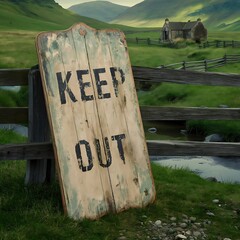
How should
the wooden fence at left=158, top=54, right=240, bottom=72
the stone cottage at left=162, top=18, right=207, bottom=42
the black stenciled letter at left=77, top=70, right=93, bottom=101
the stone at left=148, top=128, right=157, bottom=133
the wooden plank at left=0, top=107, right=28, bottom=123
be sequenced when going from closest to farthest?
the black stenciled letter at left=77, top=70, right=93, bottom=101
the wooden plank at left=0, top=107, right=28, bottom=123
the stone at left=148, top=128, right=157, bottom=133
the wooden fence at left=158, top=54, right=240, bottom=72
the stone cottage at left=162, top=18, right=207, bottom=42

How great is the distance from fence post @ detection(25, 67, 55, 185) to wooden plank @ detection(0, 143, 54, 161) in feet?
1.56

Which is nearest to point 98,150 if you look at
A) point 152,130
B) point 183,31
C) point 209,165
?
point 209,165

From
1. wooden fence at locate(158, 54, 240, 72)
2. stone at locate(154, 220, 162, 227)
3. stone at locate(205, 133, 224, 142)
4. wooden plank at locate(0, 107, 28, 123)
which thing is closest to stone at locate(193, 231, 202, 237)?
stone at locate(154, 220, 162, 227)

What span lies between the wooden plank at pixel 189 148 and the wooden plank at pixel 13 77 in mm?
2156

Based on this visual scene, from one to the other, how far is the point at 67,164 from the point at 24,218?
0.89 meters

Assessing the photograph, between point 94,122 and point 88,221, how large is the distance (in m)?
1.38

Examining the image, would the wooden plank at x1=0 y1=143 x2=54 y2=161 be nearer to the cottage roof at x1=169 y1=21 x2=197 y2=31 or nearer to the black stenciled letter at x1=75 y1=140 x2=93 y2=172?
the black stenciled letter at x1=75 y1=140 x2=93 y2=172

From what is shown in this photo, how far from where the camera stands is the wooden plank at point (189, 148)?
6.67 m

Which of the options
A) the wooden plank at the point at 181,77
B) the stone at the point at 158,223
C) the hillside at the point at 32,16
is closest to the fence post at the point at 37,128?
the wooden plank at the point at 181,77

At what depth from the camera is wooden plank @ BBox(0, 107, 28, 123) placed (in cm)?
659

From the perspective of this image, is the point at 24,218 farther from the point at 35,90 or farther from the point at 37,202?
A: the point at 35,90

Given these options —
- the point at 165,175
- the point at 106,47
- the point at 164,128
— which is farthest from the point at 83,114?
the point at 164,128

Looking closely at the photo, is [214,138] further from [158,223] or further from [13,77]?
[13,77]

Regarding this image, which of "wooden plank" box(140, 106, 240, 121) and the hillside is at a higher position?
the hillside
